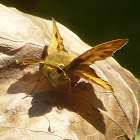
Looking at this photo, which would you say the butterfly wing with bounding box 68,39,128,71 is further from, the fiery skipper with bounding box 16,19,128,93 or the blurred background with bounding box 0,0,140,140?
the blurred background with bounding box 0,0,140,140

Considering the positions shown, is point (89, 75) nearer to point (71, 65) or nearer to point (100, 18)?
point (71, 65)

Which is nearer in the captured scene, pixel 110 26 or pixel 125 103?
pixel 125 103

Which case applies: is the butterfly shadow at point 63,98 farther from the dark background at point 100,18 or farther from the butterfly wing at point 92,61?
the dark background at point 100,18

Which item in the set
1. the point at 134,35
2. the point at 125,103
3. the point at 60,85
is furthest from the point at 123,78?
the point at 134,35

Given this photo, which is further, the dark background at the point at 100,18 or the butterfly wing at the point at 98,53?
the dark background at the point at 100,18

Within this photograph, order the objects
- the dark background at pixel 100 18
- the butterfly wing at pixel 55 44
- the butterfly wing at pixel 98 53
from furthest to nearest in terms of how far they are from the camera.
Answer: the dark background at pixel 100 18 → the butterfly wing at pixel 55 44 → the butterfly wing at pixel 98 53

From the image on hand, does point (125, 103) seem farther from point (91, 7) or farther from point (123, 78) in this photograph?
point (91, 7)

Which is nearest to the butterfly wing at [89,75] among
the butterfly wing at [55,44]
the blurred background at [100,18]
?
the butterfly wing at [55,44]

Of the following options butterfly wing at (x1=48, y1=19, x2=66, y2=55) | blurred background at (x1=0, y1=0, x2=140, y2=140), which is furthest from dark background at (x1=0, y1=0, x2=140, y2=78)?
butterfly wing at (x1=48, y1=19, x2=66, y2=55)

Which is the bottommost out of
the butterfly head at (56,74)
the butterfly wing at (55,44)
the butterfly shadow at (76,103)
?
the butterfly shadow at (76,103)
